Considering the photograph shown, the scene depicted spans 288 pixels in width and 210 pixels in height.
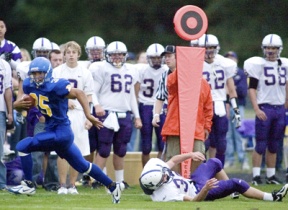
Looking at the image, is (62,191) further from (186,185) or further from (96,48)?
(96,48)

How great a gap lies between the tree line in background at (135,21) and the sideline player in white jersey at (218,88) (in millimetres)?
12465

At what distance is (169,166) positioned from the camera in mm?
13227

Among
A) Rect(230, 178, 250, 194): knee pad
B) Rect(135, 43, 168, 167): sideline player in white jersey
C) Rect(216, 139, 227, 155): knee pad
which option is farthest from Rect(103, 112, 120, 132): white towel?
Answer: Rect(230, 178, 250, 194): knee pad

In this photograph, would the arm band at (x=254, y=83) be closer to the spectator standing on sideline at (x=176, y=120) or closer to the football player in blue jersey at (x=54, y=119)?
the spectator standing on sideline at (x=176, y=120)

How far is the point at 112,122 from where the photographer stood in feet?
53.3

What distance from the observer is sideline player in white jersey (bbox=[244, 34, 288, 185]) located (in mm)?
16922

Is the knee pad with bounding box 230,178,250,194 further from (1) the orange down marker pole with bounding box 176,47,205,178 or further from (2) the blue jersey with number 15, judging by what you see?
(2) the blue jersey with number 15

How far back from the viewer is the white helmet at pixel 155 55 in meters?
17.2

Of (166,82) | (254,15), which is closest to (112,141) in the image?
(166,82)

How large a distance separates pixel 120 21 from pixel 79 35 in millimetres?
1406

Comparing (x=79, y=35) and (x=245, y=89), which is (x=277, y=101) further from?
(x=79, y=35)

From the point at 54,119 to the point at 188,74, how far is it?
1.94 m

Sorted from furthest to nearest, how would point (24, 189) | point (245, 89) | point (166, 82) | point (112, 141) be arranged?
point (245, 89) < point (112, 141) < point (166, 82) < point (24, 189)

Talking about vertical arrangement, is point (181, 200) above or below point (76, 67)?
below
